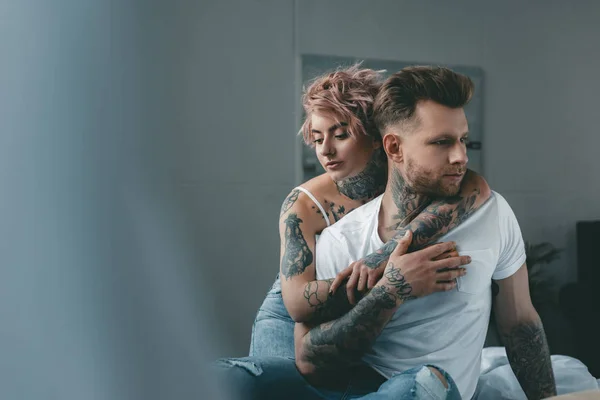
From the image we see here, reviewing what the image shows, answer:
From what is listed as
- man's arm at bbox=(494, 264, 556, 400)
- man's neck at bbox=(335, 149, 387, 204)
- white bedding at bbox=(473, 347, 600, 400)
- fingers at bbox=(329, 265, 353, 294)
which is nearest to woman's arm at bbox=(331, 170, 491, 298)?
fingers at bbox=(329, 265, 353, 294)

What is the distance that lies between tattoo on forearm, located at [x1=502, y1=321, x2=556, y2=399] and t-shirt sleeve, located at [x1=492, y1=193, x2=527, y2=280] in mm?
162

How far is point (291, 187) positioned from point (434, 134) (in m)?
0.50

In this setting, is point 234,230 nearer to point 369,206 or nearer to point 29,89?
point 369,206

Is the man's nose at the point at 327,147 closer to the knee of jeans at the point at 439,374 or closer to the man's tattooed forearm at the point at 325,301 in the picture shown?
the man's tattooed forearm at the point at 325,301

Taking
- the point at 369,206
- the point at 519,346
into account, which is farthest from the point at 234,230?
the point at 519,346

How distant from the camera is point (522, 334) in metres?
1.81

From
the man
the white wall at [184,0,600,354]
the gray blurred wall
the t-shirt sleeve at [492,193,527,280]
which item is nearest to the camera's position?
Result: the gray blurred wall

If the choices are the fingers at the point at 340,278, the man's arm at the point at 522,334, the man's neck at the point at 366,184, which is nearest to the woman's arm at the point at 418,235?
the fingers at the point at 340,278

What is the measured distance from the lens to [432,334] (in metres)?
1.73

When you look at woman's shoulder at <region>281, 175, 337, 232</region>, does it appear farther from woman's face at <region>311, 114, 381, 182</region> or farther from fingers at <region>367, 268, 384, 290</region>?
fingers at <region>367, 268, 384, 290</region>

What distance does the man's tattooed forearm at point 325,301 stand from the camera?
5.61 ft

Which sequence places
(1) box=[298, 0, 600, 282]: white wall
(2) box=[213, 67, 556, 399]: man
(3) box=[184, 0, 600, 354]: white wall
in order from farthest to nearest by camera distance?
(1) box=[298, 0, 600, 282]: white wall → (3) box=[184, 0, 600, 354]: white wall → (2) box=[213, 67, 556, 399]: man

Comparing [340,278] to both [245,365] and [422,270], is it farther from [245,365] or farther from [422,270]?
[245,365]

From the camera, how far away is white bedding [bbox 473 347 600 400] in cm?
186
